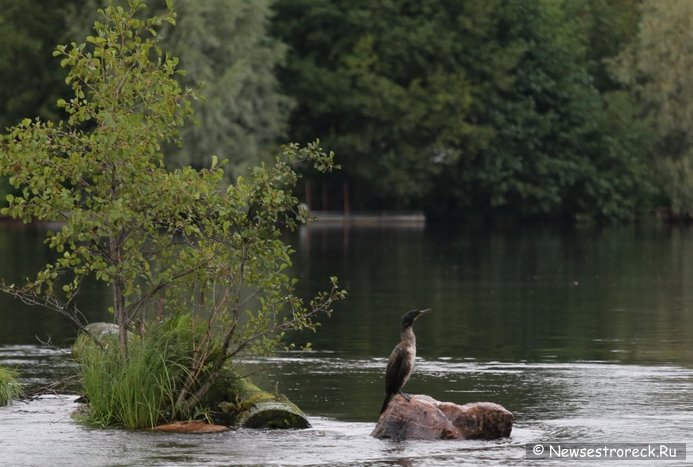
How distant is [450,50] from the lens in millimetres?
98375

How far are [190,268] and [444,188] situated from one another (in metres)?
80.5

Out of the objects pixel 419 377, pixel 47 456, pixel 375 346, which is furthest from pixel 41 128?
pixel 375 346

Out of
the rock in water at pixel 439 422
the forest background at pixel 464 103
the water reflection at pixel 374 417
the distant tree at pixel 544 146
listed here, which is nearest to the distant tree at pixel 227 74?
the forest background at pixel 464 103

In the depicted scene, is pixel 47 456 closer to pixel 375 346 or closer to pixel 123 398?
pixel 123 398

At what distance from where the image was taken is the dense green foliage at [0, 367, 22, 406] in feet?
72.0

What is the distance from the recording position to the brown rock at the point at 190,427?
64.5 feet

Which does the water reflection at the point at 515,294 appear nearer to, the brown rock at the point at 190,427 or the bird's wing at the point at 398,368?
the bird's wing at the point at 398,368

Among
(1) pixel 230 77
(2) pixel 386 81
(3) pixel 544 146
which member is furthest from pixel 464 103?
(1) pixel 230 77

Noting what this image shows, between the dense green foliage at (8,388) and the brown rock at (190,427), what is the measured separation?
2.99 m

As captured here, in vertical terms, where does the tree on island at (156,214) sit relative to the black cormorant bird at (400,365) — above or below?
above

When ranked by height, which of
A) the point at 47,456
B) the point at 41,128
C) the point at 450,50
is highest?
the point at 450,50

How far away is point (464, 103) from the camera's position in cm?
9694
